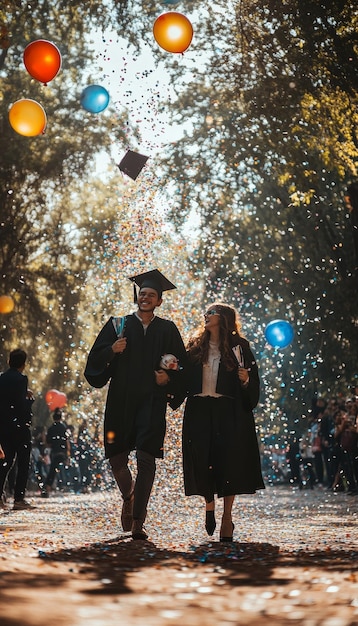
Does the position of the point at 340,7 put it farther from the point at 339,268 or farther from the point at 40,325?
the point at 40,325

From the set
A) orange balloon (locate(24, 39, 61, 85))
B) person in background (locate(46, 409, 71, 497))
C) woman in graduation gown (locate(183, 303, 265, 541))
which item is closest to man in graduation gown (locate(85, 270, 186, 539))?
woman in graduation gown (locate(183, 303, 265, 541))

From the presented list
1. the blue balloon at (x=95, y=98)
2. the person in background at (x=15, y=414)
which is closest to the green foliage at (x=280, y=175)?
the blue balloon at (x=95, y=98)

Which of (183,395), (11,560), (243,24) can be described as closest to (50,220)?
(243,24)

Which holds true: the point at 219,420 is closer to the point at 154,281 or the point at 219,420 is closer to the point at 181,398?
the point at 181,398

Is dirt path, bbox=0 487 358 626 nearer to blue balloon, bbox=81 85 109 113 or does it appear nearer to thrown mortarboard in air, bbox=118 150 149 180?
thrown mortarboard in air, bbox=118 150 149 180

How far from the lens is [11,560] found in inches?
258

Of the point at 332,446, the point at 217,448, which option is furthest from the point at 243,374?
the point at 332,446

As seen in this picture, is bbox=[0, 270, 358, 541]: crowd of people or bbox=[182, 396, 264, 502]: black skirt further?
bbox=[182, 396, 264, 502]: black skirt

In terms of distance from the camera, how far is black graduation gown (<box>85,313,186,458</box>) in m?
9.23

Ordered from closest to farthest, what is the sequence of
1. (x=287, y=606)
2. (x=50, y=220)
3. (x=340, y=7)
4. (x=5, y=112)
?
(x=287, y=606), (x=340, y=7), (x=5, y=112), (x=50, y=220)

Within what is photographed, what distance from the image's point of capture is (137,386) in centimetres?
941

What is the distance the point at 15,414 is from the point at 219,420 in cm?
623

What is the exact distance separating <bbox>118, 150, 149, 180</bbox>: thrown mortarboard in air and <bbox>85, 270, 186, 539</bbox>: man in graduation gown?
4.64 metres

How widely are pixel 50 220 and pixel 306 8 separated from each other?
19.7 metres
